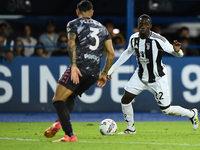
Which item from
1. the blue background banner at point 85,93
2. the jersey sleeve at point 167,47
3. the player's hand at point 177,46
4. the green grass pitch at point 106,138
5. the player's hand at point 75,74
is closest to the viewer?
the green grass pitch at point 106,138

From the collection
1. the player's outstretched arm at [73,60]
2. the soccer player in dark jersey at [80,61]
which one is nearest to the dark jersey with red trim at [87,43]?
the soccer player in dark jersey at [80,61]

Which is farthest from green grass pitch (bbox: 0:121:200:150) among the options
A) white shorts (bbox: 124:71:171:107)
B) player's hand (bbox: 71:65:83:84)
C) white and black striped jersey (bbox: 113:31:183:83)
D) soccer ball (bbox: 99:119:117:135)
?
white and black striped jersey (bbox: 113:31:183:83)

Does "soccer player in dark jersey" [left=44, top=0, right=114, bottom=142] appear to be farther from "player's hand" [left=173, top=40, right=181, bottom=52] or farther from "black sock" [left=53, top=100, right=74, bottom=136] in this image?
"player's hand" [left=173, top=40, right=181, bottom=52]

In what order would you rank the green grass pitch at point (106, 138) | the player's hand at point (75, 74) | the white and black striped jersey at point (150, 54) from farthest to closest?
the white and black striped jersey at point (150, 54), the player's hand at point (75, 74), the green grass pitch at point (106, 138)

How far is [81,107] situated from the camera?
12.6 metres

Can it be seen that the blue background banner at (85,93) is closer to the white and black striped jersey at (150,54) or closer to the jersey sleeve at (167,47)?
the white and black striped jersey at (150,54)

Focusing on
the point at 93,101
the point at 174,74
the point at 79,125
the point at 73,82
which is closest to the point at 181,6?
the point at 174,74

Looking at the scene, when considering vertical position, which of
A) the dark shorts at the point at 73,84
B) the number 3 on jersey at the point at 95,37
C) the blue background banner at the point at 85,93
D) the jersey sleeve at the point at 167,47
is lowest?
the blue background banner at the point at 85,93

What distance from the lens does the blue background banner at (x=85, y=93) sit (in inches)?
492

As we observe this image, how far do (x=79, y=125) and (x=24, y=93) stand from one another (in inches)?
133

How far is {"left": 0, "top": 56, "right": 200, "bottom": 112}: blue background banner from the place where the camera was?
1251 centimetres

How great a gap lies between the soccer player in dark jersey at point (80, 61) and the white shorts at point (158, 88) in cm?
139

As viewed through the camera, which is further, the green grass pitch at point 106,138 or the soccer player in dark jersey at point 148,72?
the soccer player in dark jersey at point 148,72

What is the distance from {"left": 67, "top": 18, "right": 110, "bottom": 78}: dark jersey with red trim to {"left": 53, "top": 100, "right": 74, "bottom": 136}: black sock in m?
0.57
